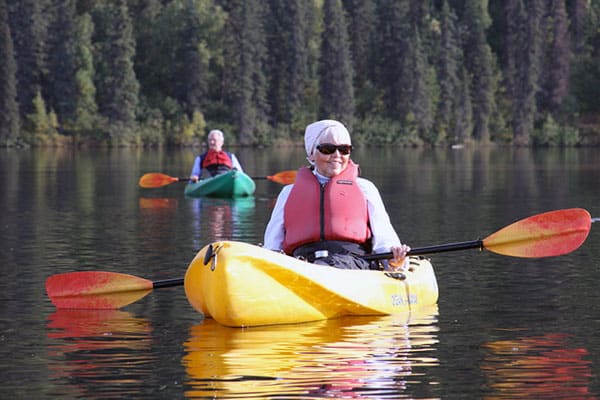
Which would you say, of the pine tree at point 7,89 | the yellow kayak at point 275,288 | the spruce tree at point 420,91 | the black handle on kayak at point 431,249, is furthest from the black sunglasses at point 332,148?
the spruce tree at point 420,91

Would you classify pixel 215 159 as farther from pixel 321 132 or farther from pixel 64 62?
pixel 64 62

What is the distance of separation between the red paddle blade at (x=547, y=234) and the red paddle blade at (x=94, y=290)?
3.00m

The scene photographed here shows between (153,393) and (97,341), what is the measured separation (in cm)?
204

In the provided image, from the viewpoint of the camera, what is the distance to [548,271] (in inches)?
568

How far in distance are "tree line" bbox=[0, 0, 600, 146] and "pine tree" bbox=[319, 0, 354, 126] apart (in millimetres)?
86

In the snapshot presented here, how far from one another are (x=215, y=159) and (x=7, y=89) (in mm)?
59764

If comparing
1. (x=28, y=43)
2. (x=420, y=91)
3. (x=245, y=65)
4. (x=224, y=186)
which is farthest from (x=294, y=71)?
(x=224, y=186)

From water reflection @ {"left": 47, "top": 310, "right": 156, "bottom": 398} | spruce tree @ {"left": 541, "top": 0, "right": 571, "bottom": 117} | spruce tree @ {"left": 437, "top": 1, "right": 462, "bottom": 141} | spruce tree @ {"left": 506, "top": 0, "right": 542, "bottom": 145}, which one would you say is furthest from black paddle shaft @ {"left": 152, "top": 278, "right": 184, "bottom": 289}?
spruce tree @ {"left": 541, "top": 0, "right": 571, "bottom": 117}

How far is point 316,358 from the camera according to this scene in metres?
9.35

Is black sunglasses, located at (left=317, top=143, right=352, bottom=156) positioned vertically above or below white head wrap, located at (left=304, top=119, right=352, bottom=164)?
below

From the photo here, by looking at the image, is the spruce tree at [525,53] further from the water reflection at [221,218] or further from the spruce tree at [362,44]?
the water reflection at [221,218]

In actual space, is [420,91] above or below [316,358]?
above

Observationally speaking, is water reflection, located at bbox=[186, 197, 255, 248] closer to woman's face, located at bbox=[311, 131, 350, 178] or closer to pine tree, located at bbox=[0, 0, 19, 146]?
woman's face, located at bbox=[311, 131, 350, 178]

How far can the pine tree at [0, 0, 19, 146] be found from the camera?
84938 millimetres
